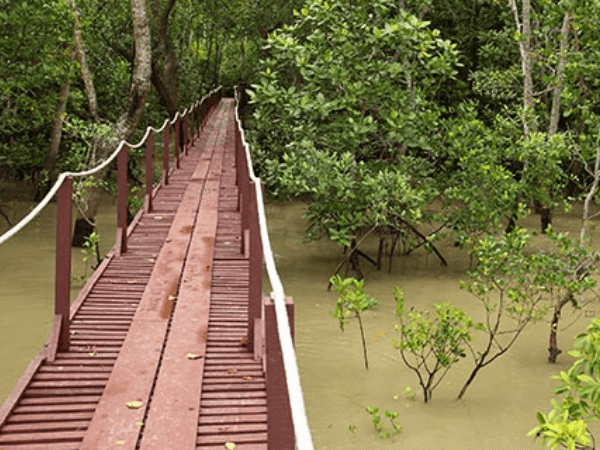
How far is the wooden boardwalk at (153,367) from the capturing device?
15.2 feet

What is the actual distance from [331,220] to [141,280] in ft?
19.3

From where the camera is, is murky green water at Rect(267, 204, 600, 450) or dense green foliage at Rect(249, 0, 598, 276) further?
dense green foliage at Rect(249, 0, 598, 276)

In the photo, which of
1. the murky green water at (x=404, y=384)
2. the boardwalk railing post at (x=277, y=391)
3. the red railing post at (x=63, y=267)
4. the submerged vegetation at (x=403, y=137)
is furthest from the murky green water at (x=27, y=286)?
the boardwalk railing post at (x=277, y=391)

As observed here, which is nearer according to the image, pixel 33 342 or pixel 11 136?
pixel 33 342

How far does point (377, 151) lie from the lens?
14.5 m

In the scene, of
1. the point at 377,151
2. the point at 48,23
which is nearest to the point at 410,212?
the point at 377,151

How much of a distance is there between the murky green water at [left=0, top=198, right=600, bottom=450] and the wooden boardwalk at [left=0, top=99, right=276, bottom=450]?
7.05ft

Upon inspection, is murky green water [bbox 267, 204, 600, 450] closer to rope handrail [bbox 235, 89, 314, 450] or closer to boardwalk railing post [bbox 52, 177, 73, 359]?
boardwalk railing post [bbox 52, 177, 73, 359]

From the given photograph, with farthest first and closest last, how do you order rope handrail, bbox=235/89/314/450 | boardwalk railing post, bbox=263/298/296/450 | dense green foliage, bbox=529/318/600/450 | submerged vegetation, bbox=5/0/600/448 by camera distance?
submerged vegetation, bbox=5/0/600/448 < dense green foliage, bbox=529/318/600/450 < boardwalk railing post, bbox=263/298/296/450 < rope handrail, bbox=235/89/314/450

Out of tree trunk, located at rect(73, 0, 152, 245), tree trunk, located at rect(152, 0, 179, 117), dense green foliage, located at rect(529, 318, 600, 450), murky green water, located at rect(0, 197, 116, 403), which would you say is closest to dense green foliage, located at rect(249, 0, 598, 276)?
tree trunk, located at rect(73, 0, 152, 245)

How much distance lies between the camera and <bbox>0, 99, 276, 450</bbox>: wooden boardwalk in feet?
15.2

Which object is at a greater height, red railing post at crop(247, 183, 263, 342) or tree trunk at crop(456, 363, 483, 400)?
red railing post at crop(247, 183, 263, 342)

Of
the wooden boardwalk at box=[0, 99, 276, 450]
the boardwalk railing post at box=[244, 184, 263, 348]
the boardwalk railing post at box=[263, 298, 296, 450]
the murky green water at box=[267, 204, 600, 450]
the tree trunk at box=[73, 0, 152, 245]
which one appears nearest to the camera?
the boardwalk railing post at box=[263, 298, 296, 450]

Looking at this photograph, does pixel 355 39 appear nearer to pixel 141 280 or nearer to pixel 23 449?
pixel 141 280
